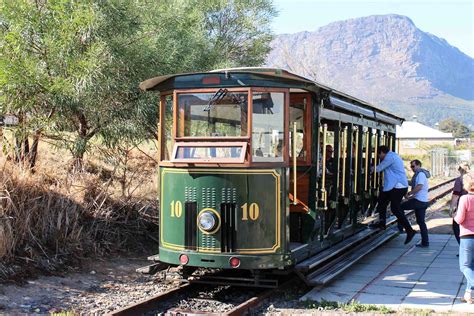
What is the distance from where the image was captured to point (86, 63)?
998cm

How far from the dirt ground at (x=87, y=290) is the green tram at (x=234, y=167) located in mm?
777

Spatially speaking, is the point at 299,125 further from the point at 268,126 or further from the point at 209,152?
the point at 209,152

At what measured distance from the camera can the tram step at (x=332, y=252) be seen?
810 centimetres

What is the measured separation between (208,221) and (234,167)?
2.43 feet

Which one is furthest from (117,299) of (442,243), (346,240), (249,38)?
(249,38)

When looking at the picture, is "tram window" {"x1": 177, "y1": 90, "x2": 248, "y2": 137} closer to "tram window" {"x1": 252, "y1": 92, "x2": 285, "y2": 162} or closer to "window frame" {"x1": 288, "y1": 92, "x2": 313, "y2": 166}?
"tram window" {"x1": 252, "y1": 92, "x2": 285, "y2": 162}

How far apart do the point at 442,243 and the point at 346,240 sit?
3141 millimetres

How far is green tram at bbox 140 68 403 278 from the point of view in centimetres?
768

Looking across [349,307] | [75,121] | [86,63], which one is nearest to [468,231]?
[349,307]

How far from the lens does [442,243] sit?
500 inches

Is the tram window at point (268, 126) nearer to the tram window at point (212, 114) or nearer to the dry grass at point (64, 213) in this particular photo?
the tram window at point (212, 114)

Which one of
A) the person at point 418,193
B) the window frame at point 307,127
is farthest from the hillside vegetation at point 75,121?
the person at point 418,193

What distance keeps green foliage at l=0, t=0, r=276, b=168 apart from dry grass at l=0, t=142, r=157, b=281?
0.71m

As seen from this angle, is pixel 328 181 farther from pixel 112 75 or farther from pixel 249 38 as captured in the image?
pixel 249 38
